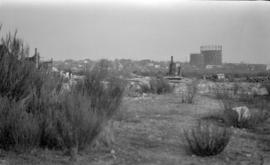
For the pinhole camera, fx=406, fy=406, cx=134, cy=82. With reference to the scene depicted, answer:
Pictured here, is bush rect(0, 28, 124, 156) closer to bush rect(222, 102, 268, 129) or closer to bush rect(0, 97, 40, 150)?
bush rect(0, 97, 40, 150)

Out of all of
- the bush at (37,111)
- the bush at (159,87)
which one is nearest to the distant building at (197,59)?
the bush at (159,87)

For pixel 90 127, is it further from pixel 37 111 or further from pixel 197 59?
pixel 197 59

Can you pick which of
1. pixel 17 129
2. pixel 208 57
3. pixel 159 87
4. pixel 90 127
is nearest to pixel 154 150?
pixel 90 127

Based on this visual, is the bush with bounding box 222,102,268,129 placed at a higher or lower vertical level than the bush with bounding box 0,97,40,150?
lower

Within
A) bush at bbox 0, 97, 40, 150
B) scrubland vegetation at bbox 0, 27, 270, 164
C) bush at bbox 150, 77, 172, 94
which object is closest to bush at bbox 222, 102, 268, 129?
scrubland vegetation at bbox 0, 27, 270, 164

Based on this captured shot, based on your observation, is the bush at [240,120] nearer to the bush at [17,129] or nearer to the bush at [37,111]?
the bush at [37,111]

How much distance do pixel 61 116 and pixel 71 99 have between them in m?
0.54

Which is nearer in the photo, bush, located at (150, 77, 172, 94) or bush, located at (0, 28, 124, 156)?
bush, located at (0, 28, 124, 156)

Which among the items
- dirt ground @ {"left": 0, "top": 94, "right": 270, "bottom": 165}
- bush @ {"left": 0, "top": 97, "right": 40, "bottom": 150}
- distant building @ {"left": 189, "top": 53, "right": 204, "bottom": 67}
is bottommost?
dirt ground @ {"left": 0, "top": 94, "right": 270, "bottom": 165}

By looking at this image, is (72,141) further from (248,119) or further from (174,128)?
(248,119)

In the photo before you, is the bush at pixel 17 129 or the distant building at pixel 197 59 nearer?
the bush at pixel 17 129

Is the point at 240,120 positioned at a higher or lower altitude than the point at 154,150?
higher

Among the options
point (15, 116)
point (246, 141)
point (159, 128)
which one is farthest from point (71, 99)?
point (246, 141)

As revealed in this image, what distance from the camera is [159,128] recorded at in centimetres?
949
